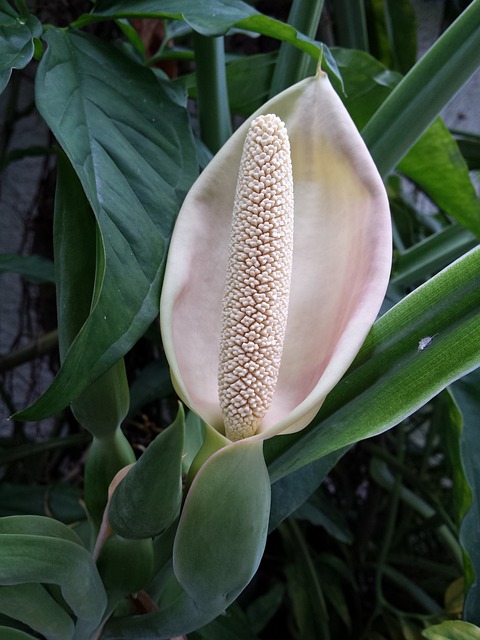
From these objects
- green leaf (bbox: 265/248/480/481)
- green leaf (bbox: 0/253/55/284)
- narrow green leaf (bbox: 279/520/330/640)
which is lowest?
narrow green leaf (bbox: 279/520/330/640)

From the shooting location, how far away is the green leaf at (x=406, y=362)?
0.24 m

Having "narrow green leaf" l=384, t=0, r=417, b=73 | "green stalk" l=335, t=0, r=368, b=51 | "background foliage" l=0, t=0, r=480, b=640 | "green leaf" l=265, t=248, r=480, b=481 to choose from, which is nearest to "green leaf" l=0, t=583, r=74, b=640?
"background foliage" l=0, t=0, r=480, b=640

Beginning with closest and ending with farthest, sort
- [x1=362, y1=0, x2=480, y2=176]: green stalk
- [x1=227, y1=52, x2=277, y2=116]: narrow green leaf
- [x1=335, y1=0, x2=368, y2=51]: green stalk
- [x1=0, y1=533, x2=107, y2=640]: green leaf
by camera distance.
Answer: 1. [x1=0, y1=533, x2=107, y2=640]: green leaf
2. [x1=362, y1=0, x2=480, y2=176]: green stalk
3. [x1=227, y1=52, x2=277, y2=116]: narrow green leaf
4. [x1=335, y1=0, x2=368, y2=51]: green stalk

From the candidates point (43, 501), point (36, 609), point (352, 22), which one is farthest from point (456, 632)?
point (352, 22)

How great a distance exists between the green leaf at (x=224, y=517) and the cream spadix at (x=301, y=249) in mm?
33

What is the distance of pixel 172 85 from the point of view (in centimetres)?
35

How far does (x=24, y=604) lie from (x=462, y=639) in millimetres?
190

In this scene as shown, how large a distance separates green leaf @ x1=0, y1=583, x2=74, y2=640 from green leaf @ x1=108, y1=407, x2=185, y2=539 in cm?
4

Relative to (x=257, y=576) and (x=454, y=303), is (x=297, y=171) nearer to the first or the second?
(x=454, y=303)

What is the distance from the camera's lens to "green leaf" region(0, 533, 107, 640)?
214 millimetres

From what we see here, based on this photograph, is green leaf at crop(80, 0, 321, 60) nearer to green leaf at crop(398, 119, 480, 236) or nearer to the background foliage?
the background foliage

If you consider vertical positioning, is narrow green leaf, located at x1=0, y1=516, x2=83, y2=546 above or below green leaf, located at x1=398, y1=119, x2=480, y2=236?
below

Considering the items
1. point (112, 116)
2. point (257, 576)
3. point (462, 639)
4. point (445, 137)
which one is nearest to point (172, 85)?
point (112, 116)

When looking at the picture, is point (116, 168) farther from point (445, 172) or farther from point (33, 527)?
point (445, 172)
